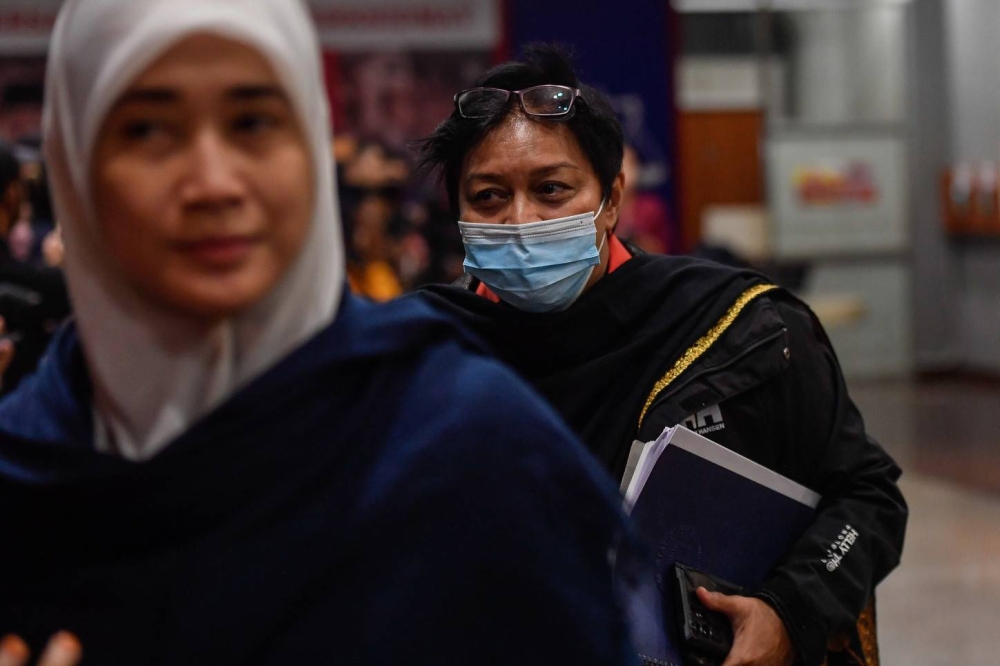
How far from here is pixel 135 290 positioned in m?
1.07

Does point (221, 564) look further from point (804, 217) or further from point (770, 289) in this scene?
point (804, 217)

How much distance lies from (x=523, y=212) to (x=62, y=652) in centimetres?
130

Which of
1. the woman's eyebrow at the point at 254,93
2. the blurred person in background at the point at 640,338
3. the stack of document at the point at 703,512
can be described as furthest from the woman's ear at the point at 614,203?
the woman's eyebrow at the point at 254,93

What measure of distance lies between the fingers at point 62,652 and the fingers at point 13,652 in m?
0.01

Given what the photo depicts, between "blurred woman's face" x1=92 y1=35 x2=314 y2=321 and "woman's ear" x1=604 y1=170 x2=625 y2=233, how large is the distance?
4.22 feet

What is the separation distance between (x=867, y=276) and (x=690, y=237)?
166cm

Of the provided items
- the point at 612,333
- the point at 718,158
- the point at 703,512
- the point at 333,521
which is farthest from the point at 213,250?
the point at 718,158

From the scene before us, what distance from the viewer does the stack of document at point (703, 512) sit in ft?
6.16

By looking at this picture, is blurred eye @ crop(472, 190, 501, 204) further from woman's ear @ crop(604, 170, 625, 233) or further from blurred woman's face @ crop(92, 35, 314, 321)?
blurred woman's face @ crop(92, 35, 314, 321)

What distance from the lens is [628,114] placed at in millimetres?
9523

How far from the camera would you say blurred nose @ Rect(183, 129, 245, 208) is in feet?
3.36

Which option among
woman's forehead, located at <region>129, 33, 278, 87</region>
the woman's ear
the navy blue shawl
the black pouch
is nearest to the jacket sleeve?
the black pouch

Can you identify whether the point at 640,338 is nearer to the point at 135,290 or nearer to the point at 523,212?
the point at 523,212

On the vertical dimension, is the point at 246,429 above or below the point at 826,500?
above
